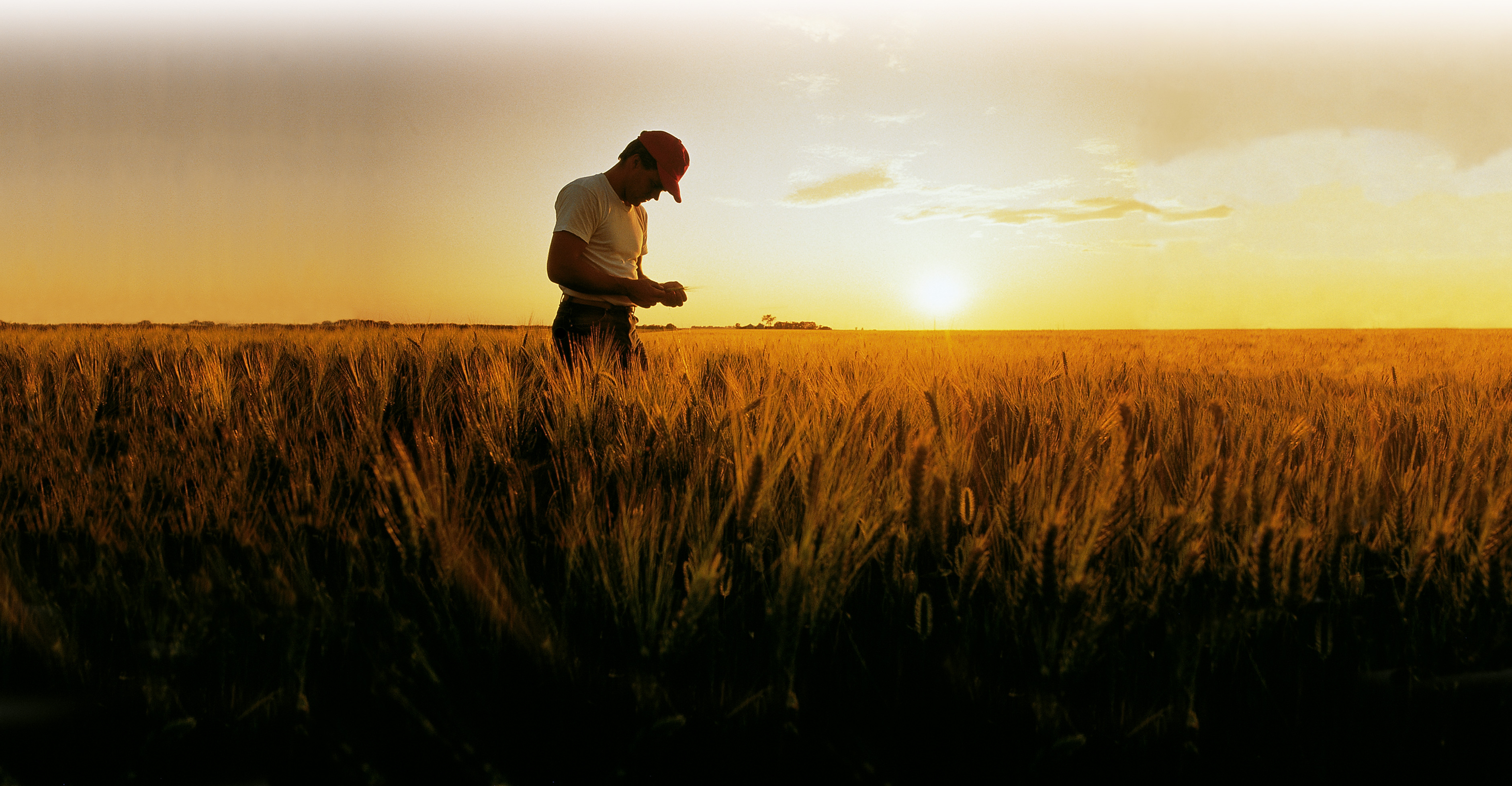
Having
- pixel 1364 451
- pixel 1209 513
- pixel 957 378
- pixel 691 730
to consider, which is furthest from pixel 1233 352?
pixel 691 730

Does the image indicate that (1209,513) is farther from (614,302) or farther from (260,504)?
(614,302)

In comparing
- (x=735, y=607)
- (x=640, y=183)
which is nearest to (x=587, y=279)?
(x=640, y=183)

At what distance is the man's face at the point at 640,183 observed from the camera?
3.32 m

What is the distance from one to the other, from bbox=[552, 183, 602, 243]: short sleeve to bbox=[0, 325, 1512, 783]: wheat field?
5.64 ft

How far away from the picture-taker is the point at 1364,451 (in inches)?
61.4

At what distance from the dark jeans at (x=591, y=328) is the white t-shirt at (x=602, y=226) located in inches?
2.1

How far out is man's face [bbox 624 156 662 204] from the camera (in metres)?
3.32

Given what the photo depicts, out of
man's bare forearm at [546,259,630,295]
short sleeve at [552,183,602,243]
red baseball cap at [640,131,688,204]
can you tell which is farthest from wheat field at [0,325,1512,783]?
red baseball cap at [640,131,688,204]

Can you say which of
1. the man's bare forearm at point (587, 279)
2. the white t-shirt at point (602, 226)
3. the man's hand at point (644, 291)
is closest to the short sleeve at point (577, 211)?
the white t-shirt at point (602, 226)

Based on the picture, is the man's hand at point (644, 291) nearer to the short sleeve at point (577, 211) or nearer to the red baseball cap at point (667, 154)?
the short sleeve at point (577, 211)

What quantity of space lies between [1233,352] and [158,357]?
9.12 m

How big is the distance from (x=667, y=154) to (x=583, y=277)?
71cm

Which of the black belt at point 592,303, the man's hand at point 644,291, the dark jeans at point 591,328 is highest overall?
the man's hand at point 644,291

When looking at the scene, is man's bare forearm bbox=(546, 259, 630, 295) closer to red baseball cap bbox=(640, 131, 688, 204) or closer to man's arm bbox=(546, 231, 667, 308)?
man's arm bbox=(546, 231, 667, 308)
